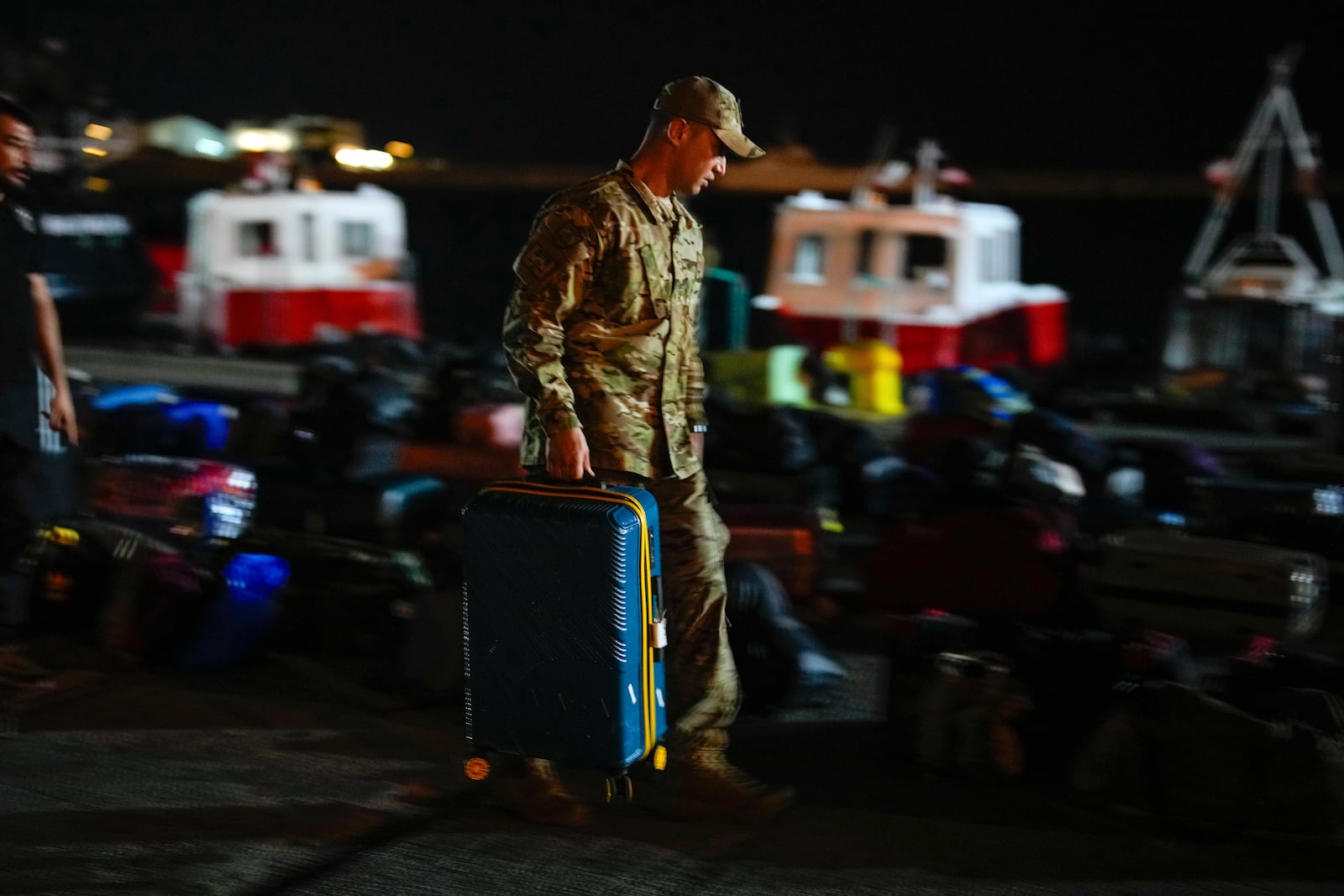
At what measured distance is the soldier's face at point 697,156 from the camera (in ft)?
11.1

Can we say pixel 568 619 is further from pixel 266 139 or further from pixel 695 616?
pixel 266 139

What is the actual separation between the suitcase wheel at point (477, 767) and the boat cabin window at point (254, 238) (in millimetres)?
12138

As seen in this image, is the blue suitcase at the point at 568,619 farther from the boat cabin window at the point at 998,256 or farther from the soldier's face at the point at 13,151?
the boat cabin window at the point at 998,256

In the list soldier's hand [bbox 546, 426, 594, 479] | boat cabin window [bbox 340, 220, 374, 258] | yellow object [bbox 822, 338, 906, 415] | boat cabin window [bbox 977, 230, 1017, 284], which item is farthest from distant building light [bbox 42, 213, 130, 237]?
soldier's hand [bbox 546, 426, 594, 479]

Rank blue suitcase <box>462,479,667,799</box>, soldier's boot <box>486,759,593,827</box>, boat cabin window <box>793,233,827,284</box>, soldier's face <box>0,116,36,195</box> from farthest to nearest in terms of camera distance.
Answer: boat cabin window <box>793,233,827,284</box> < soldier's face <box>0,116,36,195</box> < soldier's boot <box>486,759,593,827</box> < blue suitcase <box>462,479,667,799</box>

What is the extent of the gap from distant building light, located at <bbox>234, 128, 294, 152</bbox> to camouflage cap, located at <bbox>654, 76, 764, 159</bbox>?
14296mm

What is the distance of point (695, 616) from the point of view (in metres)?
3.48

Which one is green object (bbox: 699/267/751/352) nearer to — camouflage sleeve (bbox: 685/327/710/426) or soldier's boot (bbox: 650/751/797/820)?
camouflage sleeve (bbox: 685/327/710/426)

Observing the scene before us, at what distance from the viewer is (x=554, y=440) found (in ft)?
10.6

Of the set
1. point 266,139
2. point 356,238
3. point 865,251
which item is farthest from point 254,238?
point 865,251

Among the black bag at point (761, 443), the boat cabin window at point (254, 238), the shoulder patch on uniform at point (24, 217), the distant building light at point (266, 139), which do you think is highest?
the distant building light at point (266, 139)

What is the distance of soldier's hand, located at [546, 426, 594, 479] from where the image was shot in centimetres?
321

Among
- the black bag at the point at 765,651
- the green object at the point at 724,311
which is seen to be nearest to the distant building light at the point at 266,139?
the green object at the point at 724,311

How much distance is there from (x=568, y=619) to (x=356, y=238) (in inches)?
487
